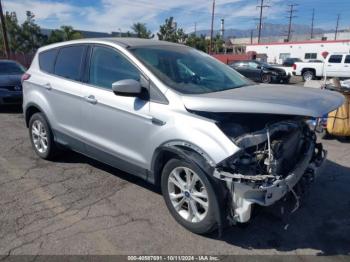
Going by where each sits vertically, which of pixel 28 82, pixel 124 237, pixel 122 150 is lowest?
pixel 124 237

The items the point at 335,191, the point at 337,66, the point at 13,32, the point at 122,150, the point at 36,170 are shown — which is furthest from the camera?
the point at 13,32

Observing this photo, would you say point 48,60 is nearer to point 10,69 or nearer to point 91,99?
point 91,99

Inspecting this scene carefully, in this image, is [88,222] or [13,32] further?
[13,32]

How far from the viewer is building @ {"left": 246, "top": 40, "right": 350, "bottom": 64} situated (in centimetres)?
3637

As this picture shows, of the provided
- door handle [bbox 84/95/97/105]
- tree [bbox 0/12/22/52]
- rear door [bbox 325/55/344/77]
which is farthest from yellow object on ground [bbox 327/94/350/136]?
tree [bbox 0/12/22/52]

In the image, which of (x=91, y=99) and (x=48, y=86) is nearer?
(x=91, y=99)

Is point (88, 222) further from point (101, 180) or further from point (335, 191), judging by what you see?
point (335, 191)

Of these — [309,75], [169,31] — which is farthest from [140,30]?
[309,75]

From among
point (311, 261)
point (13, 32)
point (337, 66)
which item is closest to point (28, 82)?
point (311, 261)

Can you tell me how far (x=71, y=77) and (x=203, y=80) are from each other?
5.93 ft

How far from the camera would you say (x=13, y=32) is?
4178 cm

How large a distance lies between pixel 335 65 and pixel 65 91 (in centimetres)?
2162

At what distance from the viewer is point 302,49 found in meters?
42.1

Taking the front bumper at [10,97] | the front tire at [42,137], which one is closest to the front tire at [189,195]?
the front tire at [42,137]
